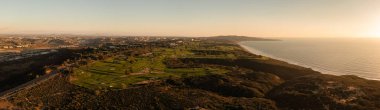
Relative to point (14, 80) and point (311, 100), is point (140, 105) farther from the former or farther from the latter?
point (14, 80)

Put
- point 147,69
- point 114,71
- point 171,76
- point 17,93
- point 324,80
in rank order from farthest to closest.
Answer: point 147,69 → point 114,71 → point 171,76 → point 324,80 → point 17,93

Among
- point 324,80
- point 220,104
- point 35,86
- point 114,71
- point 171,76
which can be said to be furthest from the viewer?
point 114,71

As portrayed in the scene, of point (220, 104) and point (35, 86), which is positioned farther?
point (35, 86)

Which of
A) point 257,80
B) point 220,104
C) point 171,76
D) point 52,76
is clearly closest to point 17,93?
point 52,76

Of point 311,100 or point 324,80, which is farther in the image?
point 324,80

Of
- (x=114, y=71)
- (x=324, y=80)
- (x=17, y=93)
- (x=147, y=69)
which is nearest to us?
(x=17, y=93)

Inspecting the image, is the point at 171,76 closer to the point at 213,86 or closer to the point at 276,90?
the point at 213,86

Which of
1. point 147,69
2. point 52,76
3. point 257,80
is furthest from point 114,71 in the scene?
point 257,80

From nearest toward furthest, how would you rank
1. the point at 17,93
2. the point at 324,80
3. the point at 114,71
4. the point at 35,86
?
the point at 17,93 → the point at 35,86 → the point at 324,80 → the point at 114,71
